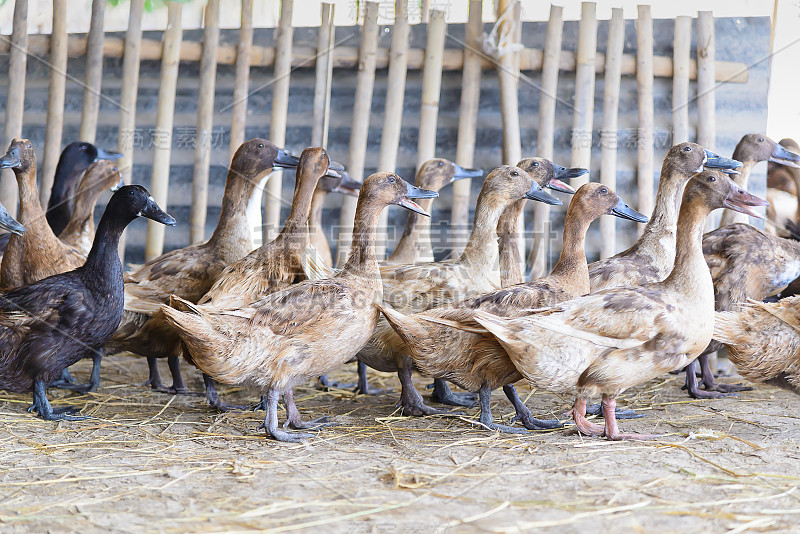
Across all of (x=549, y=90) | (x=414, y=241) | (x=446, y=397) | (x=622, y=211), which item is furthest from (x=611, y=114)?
(x=446, y=397)

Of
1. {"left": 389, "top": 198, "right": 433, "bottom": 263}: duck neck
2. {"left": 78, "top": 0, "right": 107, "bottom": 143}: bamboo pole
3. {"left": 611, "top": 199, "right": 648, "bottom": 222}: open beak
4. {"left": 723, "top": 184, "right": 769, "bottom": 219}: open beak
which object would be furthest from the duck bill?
{"left": 78, "top": 0, "right": 107, "bottom": 143}: bamboo pole

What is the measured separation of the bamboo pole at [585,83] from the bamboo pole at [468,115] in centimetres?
96

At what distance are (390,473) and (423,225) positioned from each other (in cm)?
309

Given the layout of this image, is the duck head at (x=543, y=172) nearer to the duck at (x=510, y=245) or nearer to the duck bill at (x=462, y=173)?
the duck at (x=510, y=245)

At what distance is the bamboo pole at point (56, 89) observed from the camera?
7445 millimetres

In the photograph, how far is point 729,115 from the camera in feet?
24.6

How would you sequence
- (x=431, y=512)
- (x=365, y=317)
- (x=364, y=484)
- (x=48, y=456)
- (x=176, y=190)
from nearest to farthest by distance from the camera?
(x=431, y=512) → (x=364, y=484) → (x=48, y=456) → (x=365, y=317) → (x=176, y=190)

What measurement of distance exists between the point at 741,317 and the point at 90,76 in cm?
623

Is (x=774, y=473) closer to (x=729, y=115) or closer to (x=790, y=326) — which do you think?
(x=790, y=326)

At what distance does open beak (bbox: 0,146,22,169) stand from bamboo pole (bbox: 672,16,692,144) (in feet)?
19.0

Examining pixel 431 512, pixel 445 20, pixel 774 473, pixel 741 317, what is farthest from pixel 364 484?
pixel 445 20

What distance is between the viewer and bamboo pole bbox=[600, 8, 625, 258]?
725cm

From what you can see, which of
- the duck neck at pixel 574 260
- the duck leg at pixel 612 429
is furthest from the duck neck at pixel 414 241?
the duck leg at pixel 612 429

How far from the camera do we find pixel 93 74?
294 inches
